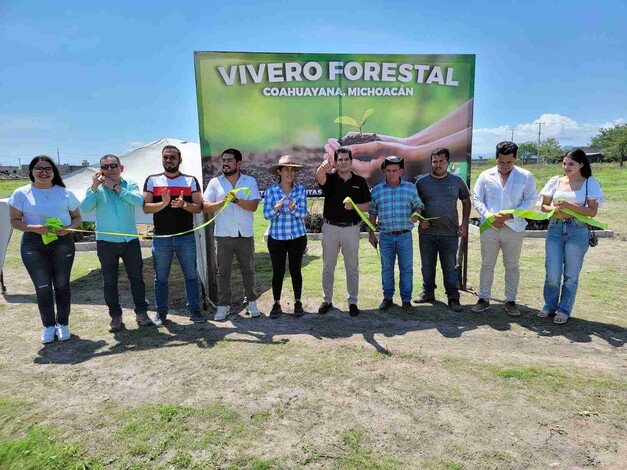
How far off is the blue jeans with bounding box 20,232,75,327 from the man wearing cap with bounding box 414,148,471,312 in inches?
164

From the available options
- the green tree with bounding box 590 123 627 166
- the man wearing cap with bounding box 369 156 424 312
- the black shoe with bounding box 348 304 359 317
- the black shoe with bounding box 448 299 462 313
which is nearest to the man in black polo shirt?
the man wearing cap with bounding box 369 156 424 312

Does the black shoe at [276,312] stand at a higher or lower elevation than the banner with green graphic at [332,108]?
lower

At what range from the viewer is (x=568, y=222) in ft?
15.3

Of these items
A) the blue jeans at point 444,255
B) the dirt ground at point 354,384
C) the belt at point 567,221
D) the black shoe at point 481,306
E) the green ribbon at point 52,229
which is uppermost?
the green ribbon at point 52,229

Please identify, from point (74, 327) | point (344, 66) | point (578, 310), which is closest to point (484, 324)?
point (578, 310)

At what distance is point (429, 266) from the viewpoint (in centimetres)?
557

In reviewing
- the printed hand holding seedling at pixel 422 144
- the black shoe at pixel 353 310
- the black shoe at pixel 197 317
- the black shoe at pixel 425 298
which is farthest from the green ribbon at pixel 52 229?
the black shoe at pixel 425 298

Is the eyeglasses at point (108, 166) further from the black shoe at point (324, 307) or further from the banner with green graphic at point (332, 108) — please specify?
the black shoe at point (324, 307)

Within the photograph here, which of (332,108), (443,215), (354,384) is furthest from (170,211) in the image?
(443,215)

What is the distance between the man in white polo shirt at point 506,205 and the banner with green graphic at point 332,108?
1.42 meters

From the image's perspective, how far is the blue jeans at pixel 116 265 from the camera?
4.60 m

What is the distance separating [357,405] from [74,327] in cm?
378

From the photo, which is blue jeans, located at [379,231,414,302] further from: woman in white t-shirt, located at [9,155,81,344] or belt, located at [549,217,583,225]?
woman in white t-shirt, located at [9,155,81,344]

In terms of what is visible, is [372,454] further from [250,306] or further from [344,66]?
[344,66]
